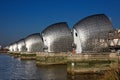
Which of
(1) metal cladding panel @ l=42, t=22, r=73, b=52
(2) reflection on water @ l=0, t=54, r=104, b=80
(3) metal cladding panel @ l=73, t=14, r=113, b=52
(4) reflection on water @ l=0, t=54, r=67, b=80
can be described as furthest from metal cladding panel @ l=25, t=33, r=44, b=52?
(2) reflection on water @ l=0, t=54, r=104, b=80

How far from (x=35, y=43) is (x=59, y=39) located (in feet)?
101

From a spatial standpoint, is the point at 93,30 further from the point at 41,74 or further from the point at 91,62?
the point at 41,74

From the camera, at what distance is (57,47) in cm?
7044

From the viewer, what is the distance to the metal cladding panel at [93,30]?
53.2 m

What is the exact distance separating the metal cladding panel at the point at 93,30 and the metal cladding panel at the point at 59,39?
518 inches

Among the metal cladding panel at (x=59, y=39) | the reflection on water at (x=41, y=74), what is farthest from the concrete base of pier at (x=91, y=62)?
the metal cladding panel at (x=59, y=39)

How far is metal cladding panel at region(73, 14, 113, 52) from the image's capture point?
5317 centimetres

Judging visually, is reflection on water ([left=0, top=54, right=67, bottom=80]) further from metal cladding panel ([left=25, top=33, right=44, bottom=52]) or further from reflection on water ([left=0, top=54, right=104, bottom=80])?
metal cladding panel ([left=25, top=33, right=44, bottom=52])

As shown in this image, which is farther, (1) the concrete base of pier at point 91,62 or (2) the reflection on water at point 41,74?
(1) the concrete base of pier at point 91,62

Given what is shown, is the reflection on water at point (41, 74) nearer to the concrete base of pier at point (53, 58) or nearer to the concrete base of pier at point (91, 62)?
the concrete base of pier at point (91, 62)

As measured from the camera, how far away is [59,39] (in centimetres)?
7069

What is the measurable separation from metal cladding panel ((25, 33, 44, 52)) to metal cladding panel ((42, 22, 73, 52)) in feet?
81.7

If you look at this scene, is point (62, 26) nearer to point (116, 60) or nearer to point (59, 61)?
point (59, 61)

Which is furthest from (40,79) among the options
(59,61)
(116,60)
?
(59,61)
